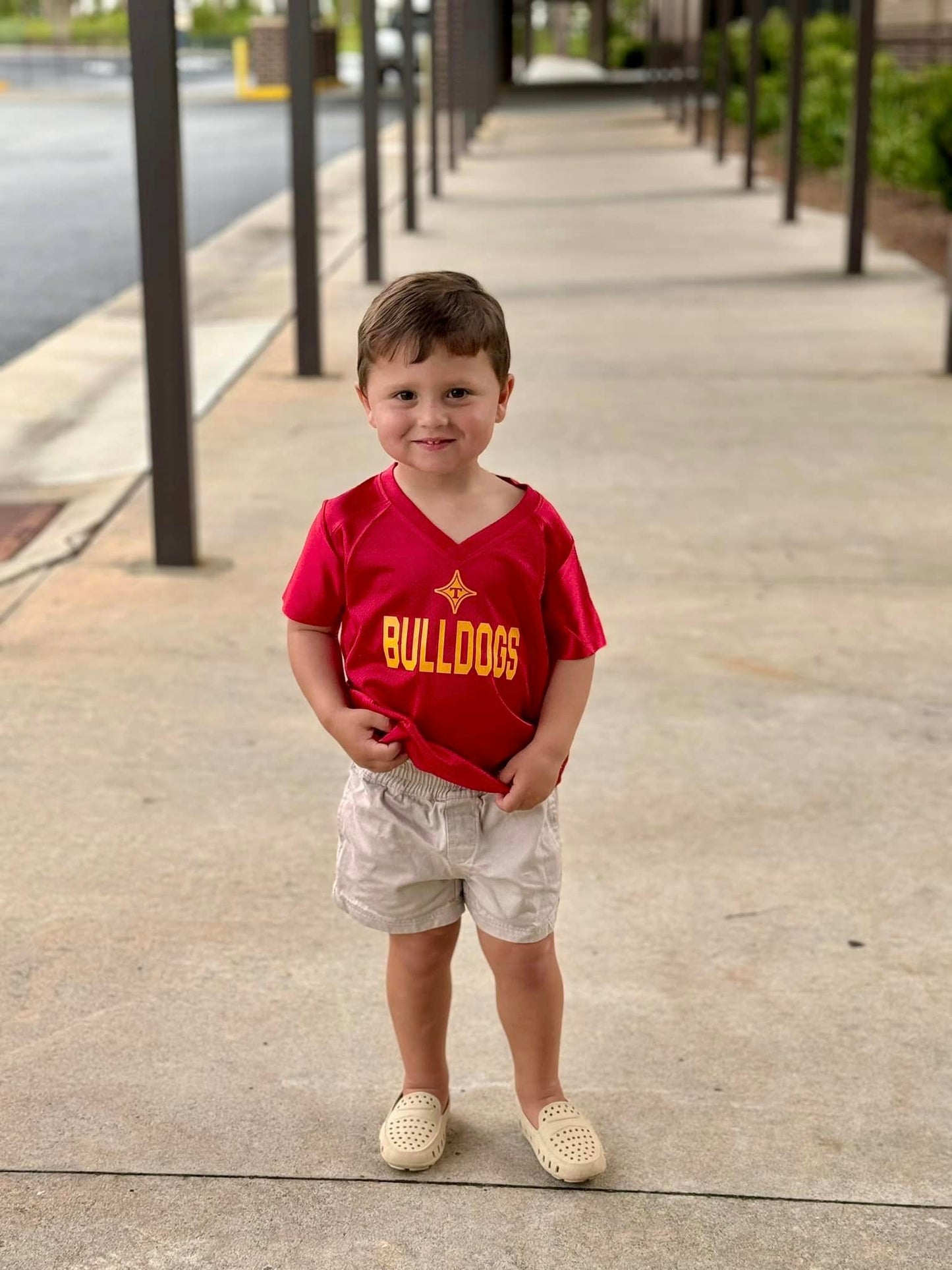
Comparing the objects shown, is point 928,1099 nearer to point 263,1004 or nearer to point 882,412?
point 263,1004

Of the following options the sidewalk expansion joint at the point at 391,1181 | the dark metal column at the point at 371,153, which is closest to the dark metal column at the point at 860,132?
the dark metal column at the point at 371,153

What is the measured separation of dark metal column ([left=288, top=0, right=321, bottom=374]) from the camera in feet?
25.7

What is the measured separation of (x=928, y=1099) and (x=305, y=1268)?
98 centimetres

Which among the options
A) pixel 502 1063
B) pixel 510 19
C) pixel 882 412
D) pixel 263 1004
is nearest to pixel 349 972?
pixel 263 1004

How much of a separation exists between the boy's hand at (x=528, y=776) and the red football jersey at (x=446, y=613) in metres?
0.02

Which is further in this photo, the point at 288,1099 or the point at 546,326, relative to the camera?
the point at 546,326

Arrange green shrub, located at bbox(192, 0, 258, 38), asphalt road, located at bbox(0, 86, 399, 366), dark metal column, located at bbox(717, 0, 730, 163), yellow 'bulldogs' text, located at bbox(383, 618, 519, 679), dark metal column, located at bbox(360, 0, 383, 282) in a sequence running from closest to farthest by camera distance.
A: 1. yellow 'bulldogs' text, located at bbox(383, 618, 519, 679)
2. dark metal column, located at bbox(360, 0, 383, 282)
3. asphalt road, located at bbox(0, 86, 399, 366)
4. dark metal column, located at bbox(717, 0, 730, 163)
5. green shrub, located at bbox(192, 0, 258, 38)

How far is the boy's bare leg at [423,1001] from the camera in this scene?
7.89ft

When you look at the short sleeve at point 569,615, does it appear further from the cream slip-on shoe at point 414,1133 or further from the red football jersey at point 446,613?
the cream slip-on shoe at point 414,1133

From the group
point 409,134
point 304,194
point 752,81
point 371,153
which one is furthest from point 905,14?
point 304,194

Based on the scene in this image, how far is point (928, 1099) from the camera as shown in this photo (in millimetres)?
2580

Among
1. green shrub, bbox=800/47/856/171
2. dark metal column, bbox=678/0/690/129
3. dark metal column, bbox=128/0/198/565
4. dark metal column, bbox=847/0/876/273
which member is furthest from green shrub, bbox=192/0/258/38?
dark metal column, bbox=128/0/198/565

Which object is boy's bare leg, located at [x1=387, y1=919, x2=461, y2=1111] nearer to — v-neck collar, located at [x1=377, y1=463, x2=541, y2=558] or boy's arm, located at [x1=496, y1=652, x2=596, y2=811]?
boy's arm, located at [x1=496, y1=652, x2=596, y2=811]

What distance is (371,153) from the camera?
36.9 feet
